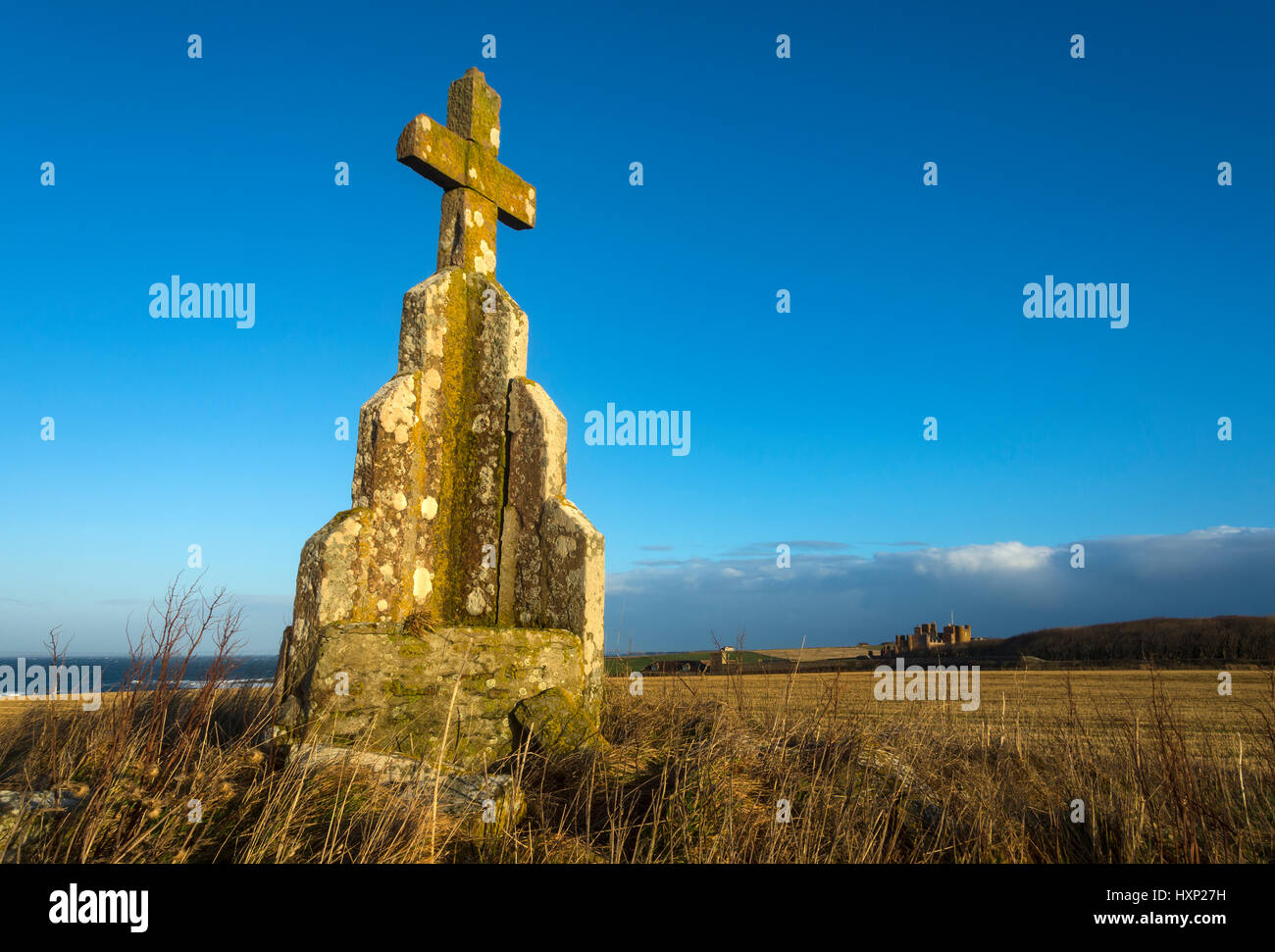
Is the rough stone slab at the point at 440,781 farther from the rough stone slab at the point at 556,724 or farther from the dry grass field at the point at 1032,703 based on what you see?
the dry grass field at the point at 1032,703

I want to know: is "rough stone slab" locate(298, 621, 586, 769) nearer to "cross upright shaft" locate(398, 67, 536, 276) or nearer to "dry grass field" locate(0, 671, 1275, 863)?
"dry grass field" locate(0, 671, 1275, 863)

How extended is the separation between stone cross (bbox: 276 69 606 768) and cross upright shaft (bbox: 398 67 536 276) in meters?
0.02

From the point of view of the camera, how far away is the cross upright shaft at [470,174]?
23.1 ft

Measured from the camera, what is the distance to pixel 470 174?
7.37m

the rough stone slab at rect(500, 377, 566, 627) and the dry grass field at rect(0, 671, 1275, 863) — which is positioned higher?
the rough stone slab at rect(500, 377, 566, 627)

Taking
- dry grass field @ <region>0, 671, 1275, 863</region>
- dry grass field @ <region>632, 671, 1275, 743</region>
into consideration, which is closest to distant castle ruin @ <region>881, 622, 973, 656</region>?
dry grass field @ <region>632, 671, 1275, 743</region>

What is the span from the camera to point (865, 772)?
490 cm

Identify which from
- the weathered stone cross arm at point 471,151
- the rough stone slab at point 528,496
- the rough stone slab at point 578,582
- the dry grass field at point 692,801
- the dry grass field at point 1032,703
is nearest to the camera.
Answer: the dry grass field at point 692,801

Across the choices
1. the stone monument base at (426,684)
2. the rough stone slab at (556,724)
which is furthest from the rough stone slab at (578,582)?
the rough stone slab at (556,724)

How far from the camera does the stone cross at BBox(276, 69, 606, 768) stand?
5.42 metres

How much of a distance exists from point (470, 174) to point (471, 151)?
0.29 m

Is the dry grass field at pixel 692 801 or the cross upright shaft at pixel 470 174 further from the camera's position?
the cross upright shaft at pixel 470 174
